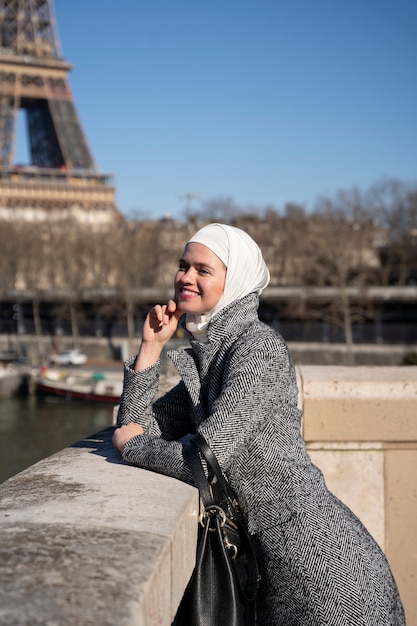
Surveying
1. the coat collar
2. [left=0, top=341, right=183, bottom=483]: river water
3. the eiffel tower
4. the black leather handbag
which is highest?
the eiffel tower

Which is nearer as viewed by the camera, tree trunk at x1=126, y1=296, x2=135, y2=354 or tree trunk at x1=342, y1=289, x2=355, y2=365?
tree trunk at x1=342, y1=289, x2=355, y2=365

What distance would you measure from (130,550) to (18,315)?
1793 inches

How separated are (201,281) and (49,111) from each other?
62674mm

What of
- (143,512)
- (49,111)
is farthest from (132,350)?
(143,512)

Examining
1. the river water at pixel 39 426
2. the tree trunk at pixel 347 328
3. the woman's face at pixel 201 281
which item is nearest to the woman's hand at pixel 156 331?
the woman's face at pixel 201 281

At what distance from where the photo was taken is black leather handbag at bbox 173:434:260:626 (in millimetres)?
1920

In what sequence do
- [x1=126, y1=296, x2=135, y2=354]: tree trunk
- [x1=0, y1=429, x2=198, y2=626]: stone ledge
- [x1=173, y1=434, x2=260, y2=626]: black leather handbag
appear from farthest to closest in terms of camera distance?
[x1=126, y1=296, x2=135, y2=354]: tree trunk → [x1=173, y1=434, x2=260, y2=626]: black leather handbag → [x1=0, y1=429, x2=198, y2=626]: stone ledge

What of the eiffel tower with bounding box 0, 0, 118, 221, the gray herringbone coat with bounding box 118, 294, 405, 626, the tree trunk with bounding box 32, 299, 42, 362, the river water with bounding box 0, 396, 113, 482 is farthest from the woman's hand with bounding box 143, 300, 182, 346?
the eiffel tower with bounding box 0, 0, 118, 221

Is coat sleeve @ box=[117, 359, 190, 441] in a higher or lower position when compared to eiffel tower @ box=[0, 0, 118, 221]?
lower

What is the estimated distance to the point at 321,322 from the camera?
35.7m

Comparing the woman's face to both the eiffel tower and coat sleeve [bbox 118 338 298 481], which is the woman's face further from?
the eiffel tower

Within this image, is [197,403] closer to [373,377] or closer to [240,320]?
[240,320]

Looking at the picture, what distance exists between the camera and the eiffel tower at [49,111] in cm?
5966

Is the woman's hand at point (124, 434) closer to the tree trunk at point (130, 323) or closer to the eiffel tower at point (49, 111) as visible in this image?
the tree trunk at point (130, 323)
